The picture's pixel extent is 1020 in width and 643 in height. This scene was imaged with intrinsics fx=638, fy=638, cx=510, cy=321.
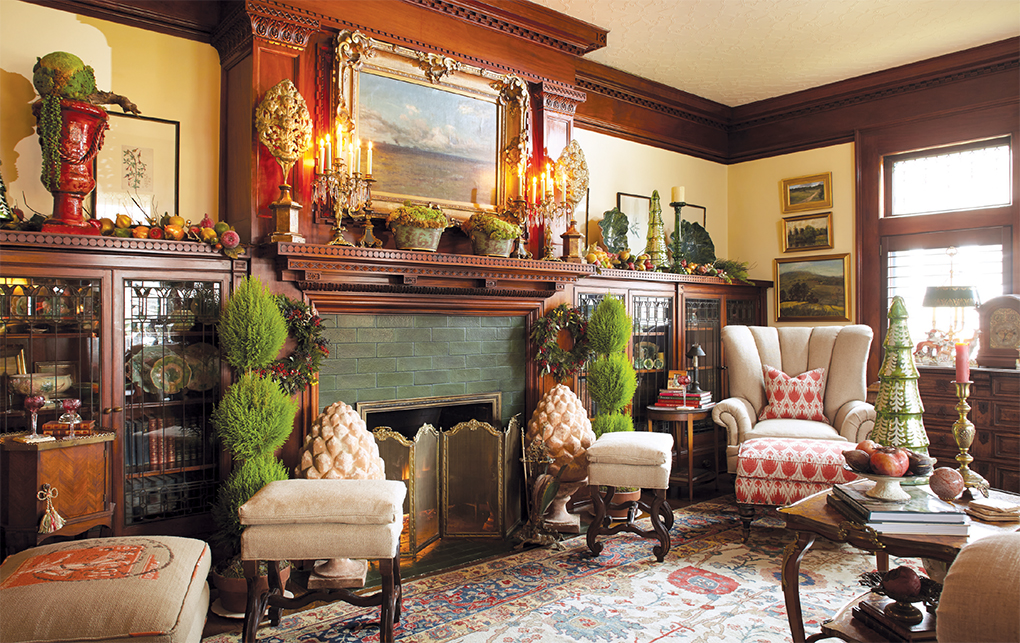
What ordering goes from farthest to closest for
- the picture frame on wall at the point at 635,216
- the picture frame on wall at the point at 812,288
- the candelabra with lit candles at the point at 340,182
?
1. the picture frame on wall at the point at 812,288
2. the picture frame on wall at the point at 635,216
3. the candelabra with lit candles at the point at 340,182

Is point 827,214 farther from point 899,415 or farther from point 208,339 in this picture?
point 208,339

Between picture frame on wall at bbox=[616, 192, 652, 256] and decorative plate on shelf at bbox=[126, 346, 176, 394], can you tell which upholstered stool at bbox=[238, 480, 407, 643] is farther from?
picture frame on wall at bbox=[616, 192, 652, 256]

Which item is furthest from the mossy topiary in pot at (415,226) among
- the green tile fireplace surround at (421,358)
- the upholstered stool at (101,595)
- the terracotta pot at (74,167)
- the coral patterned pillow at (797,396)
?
the coral patterned pillow at (797,396)

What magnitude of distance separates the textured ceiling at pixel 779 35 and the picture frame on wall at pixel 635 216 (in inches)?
46.2

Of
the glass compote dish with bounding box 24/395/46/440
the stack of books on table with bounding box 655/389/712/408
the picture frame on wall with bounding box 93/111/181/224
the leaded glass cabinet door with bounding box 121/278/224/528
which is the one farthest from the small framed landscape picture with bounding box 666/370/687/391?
the glass compote dish with bounding box 24/395/46/440

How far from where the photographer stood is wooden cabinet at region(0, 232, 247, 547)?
3082 mm

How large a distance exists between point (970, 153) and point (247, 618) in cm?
667

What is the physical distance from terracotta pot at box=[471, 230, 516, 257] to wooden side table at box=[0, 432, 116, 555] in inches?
93.9

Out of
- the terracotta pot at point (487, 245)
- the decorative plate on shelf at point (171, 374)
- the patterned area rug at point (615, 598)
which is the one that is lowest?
the patterned area rug at point (615, 598)

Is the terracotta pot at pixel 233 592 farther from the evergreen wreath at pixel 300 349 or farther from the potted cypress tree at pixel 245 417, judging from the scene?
the evergreen wreath at pixel 300 349

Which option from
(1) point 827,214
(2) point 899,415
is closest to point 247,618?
(2) point 899,415

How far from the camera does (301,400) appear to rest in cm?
373

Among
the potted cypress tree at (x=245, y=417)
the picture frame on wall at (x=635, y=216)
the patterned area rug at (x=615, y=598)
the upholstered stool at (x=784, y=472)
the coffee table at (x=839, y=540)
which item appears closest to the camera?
the coffee table at (x=839, y=540)

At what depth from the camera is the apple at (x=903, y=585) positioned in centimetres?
244
